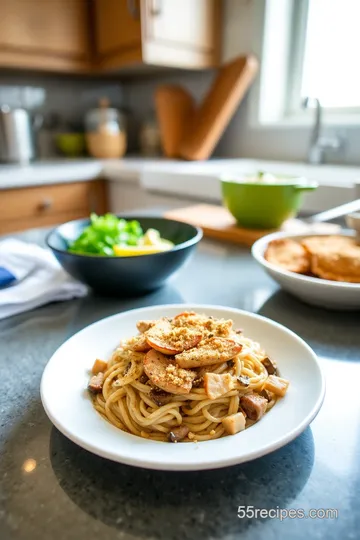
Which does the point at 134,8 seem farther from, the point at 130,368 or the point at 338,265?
the point at 130,368

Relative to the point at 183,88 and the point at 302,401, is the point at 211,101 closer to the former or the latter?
the point at 183,88

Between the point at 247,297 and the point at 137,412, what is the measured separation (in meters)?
0.41

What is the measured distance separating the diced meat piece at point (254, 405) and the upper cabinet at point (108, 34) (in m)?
2.14

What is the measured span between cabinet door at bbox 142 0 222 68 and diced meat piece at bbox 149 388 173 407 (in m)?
2.12

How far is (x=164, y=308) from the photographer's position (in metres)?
0.67

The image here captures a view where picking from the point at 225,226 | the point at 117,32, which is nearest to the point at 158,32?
the point at 117,32

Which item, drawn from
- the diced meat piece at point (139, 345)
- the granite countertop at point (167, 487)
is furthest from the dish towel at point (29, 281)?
the diced meat piece at point (139, 345)

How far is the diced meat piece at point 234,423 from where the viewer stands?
0.42 meters

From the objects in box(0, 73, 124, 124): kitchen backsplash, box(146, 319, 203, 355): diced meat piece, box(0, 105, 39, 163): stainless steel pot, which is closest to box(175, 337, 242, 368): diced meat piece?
box(146, 319, 203, 355): diced meat piece

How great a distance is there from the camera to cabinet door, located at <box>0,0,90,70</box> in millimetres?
2244

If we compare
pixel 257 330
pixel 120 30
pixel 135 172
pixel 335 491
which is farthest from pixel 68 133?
pixel 335 491

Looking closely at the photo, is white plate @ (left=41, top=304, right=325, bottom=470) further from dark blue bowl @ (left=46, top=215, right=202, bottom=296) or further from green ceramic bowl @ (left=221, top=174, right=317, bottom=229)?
green ceramic bowl @ (left=221, top=174, right=317, bottom=229)

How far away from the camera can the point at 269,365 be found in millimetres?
528

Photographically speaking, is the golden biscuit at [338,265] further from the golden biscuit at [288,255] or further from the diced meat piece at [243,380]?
the diced meat piece at [243,380]
